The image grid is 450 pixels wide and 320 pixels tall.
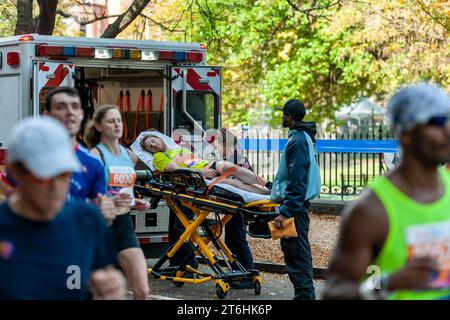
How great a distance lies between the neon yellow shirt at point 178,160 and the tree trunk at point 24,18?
7064mm

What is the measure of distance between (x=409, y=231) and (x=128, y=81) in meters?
10.1

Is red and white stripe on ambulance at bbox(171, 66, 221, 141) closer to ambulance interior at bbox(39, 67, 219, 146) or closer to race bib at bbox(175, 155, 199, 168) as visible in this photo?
ambulance interior at bbox(39, 67, 219, 146)

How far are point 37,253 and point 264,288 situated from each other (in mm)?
7386

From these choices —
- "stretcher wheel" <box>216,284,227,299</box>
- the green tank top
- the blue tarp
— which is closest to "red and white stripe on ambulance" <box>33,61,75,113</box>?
"stretcher wheel" <box>216,284,227,299</box>

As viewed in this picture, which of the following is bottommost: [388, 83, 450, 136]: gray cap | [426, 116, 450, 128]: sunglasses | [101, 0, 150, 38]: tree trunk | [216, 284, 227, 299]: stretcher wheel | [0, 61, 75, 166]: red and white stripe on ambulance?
[216, 284, 227, 299]: stretcher wheel

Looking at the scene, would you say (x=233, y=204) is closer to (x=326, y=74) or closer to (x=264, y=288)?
(x=264, y=288)

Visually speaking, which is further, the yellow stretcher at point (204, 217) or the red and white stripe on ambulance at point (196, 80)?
the red and white stripe on ambulance at point (196, 80)

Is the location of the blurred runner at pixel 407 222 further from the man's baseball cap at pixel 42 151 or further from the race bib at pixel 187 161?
the race bib at pixel 187 161

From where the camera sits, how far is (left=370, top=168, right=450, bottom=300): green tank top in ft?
11.8

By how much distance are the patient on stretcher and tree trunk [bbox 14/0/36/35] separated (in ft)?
22.6

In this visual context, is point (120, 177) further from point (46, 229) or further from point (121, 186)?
point (46, 229)

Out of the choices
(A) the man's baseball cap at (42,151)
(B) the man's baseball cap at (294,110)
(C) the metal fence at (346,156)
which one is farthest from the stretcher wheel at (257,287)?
(A) the man's baseball cap at (42,151)

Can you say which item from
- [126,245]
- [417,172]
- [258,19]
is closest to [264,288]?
[126,245]

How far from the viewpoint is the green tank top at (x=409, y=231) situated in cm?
361
